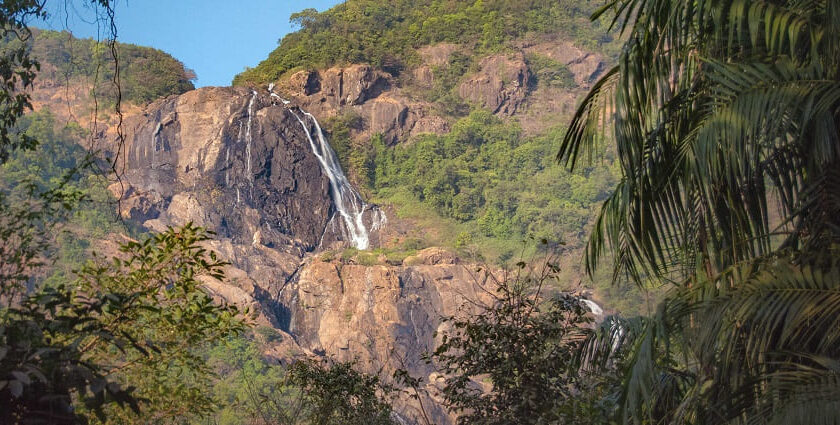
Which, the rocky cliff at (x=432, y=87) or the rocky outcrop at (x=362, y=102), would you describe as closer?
the rocky outcrop at (x=362, y=102)

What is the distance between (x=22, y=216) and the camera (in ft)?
16.6

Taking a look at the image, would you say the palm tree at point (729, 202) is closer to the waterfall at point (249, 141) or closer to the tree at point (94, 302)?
the tree at point (94, 302)

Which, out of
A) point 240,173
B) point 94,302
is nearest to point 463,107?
point 240,173

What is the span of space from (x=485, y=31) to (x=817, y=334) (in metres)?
65.4

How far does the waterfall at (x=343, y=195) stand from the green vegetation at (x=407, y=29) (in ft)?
23.3

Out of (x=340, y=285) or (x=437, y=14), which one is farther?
(x=437, y=14)

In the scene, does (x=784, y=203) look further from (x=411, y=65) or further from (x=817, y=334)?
(x=411, y=65)

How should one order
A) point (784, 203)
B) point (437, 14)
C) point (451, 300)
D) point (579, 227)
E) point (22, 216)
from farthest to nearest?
point (437, 14) < point (579, 227) < point (451, 300) < point (22, 216) < point (784, 203)

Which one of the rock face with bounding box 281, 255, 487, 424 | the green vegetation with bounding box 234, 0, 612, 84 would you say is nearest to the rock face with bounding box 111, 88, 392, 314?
the rock face with bounding box 281, 255, 487, 424

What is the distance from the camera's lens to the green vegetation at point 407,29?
62156 millimetres

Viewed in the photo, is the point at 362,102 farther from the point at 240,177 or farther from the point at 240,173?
the point at 240,177

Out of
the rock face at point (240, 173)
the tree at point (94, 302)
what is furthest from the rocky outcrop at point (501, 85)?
the tree at point (94, 302)

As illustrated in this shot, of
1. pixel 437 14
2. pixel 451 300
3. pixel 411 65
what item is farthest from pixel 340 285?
A: pixel 437 14

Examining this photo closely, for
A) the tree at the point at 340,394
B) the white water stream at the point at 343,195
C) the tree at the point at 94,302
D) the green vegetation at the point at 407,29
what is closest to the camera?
the tree at the point at 94,302
